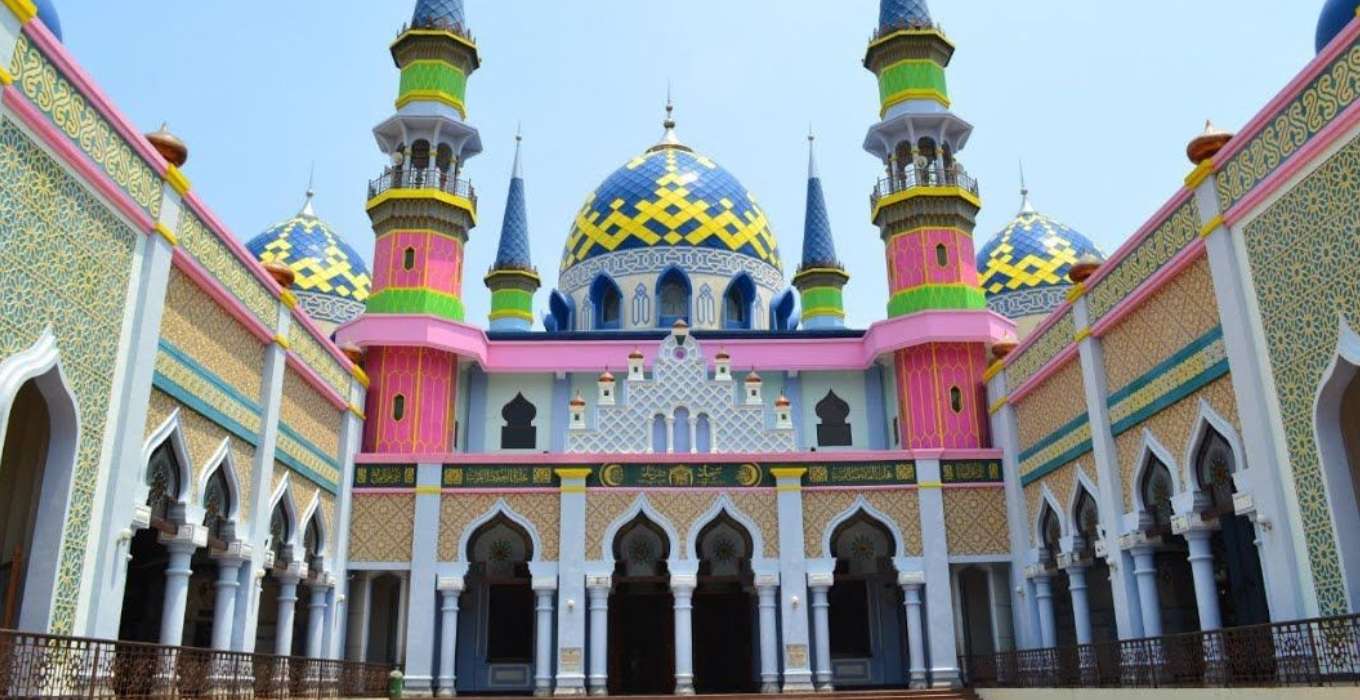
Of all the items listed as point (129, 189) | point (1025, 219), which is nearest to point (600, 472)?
point (129, 189)

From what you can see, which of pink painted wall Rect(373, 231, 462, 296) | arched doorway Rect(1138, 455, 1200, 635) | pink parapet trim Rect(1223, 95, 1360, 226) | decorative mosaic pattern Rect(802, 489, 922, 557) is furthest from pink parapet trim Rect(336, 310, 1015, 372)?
pink parapet trim Rect(1223, 95, 1360, 226)

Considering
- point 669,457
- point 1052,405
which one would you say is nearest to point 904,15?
point 1052,405

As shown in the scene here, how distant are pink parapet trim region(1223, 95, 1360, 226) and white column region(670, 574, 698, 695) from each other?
8510 millimetres

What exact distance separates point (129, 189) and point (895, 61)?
13.4 meters

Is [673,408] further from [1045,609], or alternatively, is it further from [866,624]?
[1045,609]

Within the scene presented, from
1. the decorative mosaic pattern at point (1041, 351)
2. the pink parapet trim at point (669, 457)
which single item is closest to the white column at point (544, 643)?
the pink parapet trim at point (669, 457)

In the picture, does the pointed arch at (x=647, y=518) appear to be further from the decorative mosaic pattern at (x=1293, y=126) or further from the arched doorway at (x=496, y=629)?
the decorative mosaic pattern at (x=1293, y=126)

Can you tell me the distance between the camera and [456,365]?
17.9 metres

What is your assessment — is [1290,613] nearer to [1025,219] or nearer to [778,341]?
[778,341]

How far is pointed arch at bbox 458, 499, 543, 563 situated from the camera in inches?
599

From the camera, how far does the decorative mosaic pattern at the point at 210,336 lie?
9977 millimetres

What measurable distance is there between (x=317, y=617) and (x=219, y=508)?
10.7 ft

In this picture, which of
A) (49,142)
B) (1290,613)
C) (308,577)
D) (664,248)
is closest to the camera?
(49,142)

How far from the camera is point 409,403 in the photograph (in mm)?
16953
